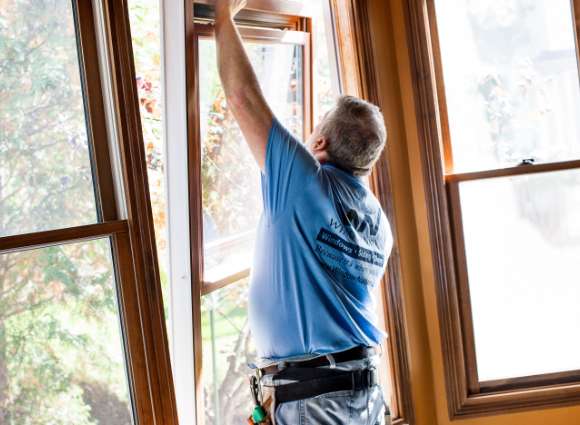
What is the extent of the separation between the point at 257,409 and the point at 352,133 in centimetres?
83

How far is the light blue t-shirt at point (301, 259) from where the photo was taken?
180 cm

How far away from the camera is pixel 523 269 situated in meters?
2.82

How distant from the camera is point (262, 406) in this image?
1876 mm

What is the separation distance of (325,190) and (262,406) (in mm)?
633

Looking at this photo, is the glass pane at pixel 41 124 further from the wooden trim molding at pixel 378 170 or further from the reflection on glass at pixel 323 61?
the wooden trim molding at pixel 378 170

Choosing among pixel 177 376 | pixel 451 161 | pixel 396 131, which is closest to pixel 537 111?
pixel 451 161

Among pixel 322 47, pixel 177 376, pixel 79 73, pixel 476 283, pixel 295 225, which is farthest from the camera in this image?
pixel 476 283

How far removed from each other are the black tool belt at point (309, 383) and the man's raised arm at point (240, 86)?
58cm

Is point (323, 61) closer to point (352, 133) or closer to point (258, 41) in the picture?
point (258, 41)

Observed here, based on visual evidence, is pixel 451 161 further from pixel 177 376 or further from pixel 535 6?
pixel 177 376

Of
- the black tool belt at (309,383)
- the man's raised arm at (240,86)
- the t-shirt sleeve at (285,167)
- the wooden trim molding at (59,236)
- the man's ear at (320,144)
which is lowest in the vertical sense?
the black tool belt at (309,383)

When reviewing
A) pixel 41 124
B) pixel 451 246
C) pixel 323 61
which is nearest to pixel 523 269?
pixel 451 246

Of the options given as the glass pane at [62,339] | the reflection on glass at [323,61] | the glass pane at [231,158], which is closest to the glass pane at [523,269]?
the reflection on glass at [323,61]

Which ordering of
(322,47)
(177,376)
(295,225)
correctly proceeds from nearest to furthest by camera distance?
(295,225) → (177,376) → (322,47)
